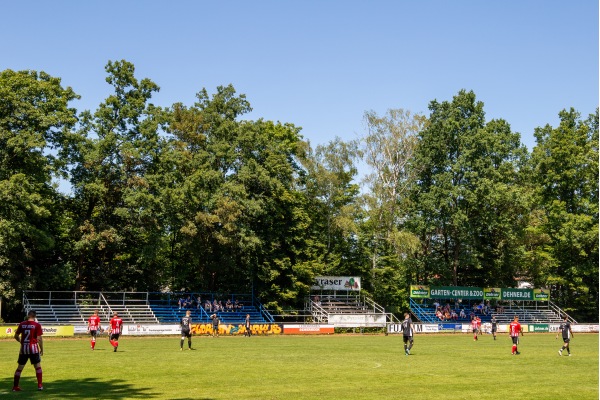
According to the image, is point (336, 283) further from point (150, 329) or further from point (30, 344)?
point (30, 344)

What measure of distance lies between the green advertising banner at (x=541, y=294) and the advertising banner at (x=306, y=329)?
89.5 feet

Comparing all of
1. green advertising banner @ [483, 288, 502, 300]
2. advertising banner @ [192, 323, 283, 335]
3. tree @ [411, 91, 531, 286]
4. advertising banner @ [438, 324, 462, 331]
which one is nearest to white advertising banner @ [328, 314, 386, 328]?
advertising banner @ [438, 324, 462, 331]

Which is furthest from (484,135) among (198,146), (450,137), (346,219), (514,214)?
(198,146)

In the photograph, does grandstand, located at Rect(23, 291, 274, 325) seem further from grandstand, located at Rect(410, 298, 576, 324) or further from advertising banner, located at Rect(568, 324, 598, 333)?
advertising banner, located at Rect(568, 324, 598, 333)

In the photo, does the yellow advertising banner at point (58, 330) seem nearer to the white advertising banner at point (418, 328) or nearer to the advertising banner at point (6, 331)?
the advertising banner at point (6, 331)

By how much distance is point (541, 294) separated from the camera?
73.6 m

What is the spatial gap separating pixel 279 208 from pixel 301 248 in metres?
4.58

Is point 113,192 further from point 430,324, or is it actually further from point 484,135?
point 484,135

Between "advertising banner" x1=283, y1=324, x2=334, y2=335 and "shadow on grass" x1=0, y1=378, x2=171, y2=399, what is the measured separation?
121 ft

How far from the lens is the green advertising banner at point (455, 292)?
67.9 metres

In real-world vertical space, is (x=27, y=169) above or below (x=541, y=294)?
above

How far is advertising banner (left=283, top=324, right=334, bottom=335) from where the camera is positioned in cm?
5622

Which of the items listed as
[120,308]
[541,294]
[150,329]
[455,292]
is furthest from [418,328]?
[120,308]

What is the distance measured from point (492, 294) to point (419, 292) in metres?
8.98
